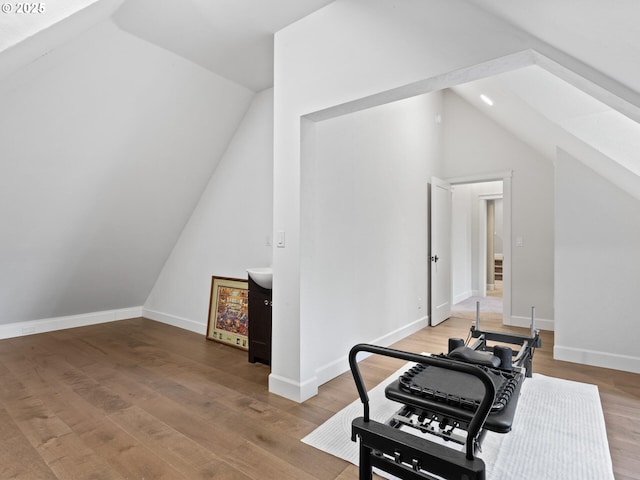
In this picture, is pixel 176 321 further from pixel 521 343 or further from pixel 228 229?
pixel 521 343

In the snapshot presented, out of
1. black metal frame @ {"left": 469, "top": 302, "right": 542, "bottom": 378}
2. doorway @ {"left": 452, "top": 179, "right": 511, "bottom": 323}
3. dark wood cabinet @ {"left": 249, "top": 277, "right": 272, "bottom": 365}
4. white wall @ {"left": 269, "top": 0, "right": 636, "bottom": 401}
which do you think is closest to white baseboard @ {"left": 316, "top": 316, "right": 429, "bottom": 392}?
white wall @ {"left": 269, "top": 0, "right": 636, "bottom": 401}

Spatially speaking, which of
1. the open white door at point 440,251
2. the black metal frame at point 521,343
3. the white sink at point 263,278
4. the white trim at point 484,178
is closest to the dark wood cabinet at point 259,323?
the white sink at point 263,278

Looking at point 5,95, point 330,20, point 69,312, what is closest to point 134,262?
point 69,312

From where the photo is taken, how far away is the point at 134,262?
4.59m

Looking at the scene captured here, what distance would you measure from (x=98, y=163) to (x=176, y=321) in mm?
2284

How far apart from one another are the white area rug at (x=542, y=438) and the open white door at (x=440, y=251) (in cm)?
220

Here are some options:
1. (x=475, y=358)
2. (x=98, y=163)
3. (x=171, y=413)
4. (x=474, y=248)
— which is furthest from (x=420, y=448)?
(x=474, y=248)

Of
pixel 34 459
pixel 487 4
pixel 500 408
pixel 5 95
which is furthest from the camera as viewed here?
pixel 5 95

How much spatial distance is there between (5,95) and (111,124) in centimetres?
75

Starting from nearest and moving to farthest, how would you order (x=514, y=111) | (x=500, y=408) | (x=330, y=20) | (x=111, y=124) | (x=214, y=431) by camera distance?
(x=500, y=408)
(x=214, y=431)
(x=330, y=20)
(x=111, y=124)
(x=514, y=111)

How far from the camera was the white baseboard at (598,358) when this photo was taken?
3.10 metres

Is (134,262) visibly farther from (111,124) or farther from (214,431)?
(214,431)

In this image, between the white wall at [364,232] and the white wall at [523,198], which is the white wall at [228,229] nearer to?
the white wall at [364,232]

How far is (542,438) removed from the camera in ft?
6.75
